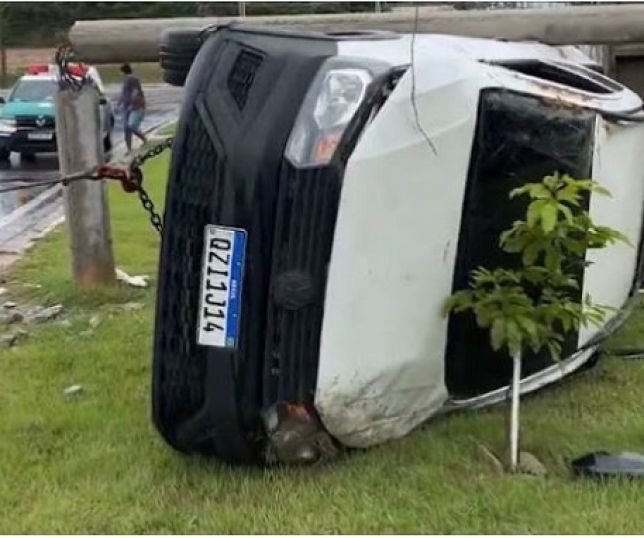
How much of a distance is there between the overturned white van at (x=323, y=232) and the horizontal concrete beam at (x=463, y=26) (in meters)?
2.78

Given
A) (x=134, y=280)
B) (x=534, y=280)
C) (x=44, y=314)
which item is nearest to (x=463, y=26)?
(x=134, y=280)

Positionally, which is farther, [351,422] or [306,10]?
[306,10]

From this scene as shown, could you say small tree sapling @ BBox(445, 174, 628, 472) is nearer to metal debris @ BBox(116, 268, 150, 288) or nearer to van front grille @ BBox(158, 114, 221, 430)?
van front grille @ BBox(158, 114, 221, 430)

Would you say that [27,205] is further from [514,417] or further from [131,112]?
[514,417]

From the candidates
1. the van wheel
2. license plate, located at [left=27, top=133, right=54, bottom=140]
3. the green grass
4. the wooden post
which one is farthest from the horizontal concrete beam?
license plate, located at [left=27, top=133, right=54, bottom=140]

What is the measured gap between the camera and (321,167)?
3592 millimetres

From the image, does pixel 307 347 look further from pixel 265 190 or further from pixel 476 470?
pixel 476 470

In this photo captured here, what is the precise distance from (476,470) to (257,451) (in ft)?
2.46

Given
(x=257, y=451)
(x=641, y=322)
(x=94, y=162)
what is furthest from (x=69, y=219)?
(x=257, y=451)

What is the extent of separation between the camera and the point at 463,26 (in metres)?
6.84

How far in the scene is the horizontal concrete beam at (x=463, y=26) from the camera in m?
6.81

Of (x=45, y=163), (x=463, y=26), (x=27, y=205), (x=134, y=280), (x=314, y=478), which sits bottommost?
(x=45, y=163)

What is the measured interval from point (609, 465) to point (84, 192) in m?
4.51

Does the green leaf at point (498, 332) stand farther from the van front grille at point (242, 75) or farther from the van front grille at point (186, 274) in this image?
the van front grille at point (242, 75)
